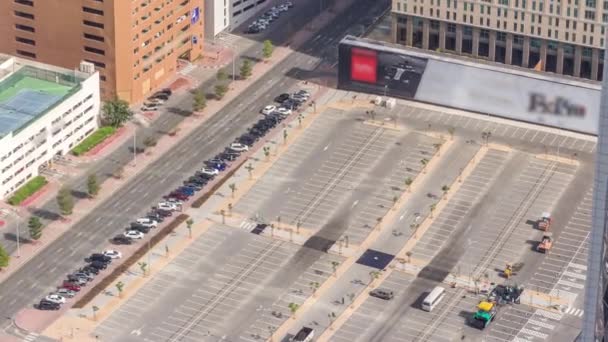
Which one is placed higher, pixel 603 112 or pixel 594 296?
pixel 603 112

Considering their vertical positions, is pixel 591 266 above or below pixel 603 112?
below

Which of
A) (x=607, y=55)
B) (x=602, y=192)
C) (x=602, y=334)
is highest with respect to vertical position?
(x=607, y=55)

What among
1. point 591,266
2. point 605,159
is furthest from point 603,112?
point 591,266

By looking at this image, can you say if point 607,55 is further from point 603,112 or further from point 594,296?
point 594,296

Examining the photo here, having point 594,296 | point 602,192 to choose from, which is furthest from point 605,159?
point 594,296

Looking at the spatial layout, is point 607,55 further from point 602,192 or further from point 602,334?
point 602,334

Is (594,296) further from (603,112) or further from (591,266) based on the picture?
(603,112)

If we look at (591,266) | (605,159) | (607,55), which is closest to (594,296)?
(591,266)
